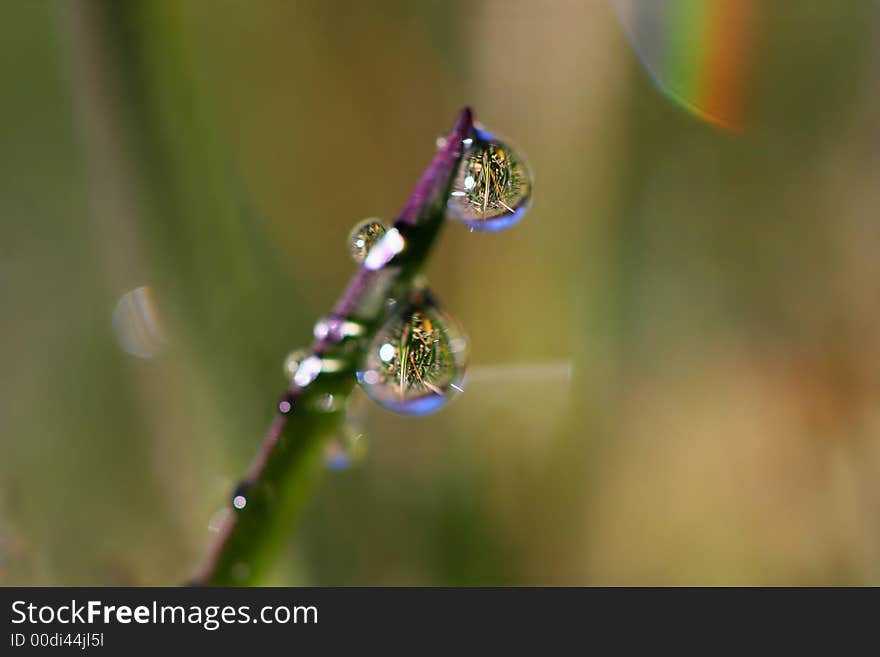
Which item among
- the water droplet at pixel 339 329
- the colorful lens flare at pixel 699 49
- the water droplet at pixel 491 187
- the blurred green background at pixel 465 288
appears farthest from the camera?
the colorful lens flare at pixel 699 49

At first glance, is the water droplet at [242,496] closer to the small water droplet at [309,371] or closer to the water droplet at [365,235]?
the small water droplet at [309,371]

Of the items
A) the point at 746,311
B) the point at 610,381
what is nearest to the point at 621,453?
the point at 610,381

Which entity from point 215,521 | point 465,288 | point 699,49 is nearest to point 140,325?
point 215,521

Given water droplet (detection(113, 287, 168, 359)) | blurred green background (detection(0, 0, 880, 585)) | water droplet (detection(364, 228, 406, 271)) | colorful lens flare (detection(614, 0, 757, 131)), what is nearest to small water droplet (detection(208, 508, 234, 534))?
blurred green background (detection(0, 0, 880, 585))

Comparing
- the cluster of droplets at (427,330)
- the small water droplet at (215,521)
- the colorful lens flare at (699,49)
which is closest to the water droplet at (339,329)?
the cluster of droplets at (427,330)

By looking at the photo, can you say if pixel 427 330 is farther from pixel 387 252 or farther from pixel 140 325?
pixel 140 325
